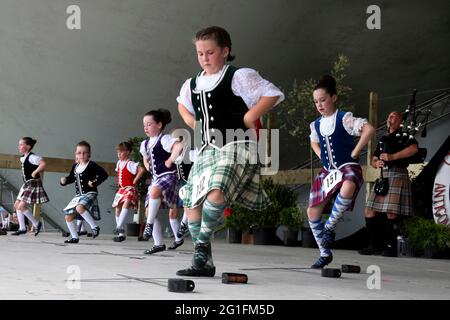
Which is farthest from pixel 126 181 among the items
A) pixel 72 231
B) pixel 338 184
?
pixel 338 184

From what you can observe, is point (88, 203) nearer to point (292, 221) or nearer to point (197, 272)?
point (292, 221)

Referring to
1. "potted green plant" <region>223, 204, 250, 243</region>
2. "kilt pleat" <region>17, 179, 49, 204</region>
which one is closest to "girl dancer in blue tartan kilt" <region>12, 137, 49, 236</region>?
"kilt pleat" <region>17, 179, 49, 204</region>

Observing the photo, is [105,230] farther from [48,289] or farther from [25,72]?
[48,289]

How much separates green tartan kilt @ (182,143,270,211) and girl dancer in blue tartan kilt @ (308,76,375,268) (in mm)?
909

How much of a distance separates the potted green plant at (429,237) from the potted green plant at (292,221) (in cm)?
201

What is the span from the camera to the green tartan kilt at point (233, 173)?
349 cm

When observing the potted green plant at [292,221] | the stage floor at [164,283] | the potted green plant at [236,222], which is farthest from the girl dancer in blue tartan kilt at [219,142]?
the potted green plant at [236,222]

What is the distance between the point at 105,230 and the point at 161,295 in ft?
35.1

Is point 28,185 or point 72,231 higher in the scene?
point 28,185

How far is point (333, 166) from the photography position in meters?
4.69

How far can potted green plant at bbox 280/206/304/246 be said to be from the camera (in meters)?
9.27

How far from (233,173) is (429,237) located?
446 centimetres

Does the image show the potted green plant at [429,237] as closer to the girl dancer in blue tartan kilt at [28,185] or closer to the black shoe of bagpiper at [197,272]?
the black shoe of bagpiper at [197,272]

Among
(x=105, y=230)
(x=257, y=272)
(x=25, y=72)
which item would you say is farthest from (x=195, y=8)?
(x=257, y=272)
